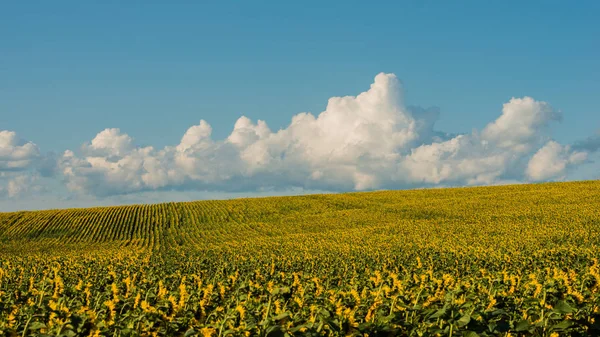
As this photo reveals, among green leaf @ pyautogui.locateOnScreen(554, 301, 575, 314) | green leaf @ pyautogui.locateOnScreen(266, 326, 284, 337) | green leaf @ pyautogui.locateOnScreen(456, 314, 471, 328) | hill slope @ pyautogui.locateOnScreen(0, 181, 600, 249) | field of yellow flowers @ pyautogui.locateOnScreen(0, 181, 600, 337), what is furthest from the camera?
hill slope @ pyautogui.locateOnScreen(0, 181, 600, 249)

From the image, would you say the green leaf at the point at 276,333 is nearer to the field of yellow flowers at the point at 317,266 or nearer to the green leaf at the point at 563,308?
the field of yellow flowers at the point at 317,266

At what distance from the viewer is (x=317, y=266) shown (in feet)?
88.7

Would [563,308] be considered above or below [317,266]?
above

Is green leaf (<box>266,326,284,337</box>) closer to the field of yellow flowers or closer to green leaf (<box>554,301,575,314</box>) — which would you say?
the field of yellow flowers

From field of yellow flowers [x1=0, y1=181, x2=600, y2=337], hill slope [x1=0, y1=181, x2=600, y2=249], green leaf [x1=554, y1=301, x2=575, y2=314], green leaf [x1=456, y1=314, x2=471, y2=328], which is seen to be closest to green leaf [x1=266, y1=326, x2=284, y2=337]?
field of yellow flowers [x1=0, y1=181, x2=600, y2=337]

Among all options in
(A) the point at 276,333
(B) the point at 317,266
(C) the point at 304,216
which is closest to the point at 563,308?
(A) the point at 276,333

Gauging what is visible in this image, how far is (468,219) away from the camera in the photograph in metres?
55.8

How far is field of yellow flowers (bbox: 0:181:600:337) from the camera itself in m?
5.78

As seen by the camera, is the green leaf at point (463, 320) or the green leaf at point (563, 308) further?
the green leaf at point (563, 308)

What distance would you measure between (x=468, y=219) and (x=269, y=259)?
33144mm

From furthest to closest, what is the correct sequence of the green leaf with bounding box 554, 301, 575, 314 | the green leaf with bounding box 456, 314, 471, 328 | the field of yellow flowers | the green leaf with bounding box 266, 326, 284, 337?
the field of yellow flowers
the green leaf with bounding box 554, 301, 575, 314
the green leaf with bounding box 456, 314, 471, 328
the green leaf with bounding box 266, 326, 284, 337

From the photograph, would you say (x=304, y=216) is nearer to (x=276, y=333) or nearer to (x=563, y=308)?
(x=563, y=308)

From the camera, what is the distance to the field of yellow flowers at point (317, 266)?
5.78 metres

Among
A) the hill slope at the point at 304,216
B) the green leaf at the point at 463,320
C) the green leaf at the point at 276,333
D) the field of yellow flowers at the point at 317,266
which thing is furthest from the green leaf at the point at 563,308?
the hill slope at the point at 304,216
